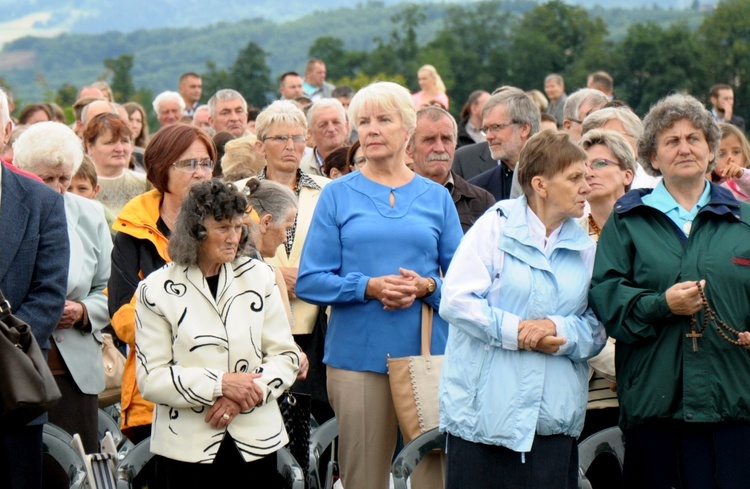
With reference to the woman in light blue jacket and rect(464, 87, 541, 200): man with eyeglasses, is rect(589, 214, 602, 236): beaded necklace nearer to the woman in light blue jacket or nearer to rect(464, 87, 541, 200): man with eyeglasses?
the woman in light blue jacket

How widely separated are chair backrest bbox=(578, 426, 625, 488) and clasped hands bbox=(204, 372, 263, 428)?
1.53m

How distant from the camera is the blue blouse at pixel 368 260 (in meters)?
5.32

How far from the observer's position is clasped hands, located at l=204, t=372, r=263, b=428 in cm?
468

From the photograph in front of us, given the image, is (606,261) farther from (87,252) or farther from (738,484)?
(87,252)

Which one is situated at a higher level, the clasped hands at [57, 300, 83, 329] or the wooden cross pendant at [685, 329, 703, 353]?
the wooden cross pendant at [685, 329, 703, 353]

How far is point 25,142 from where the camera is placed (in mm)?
5918

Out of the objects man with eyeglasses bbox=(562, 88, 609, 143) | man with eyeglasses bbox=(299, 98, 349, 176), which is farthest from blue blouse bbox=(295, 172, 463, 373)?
man with eyeglasses bbox=(562, 88, 609, 143)

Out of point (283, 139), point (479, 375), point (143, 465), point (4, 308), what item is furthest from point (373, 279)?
point (283, 139)

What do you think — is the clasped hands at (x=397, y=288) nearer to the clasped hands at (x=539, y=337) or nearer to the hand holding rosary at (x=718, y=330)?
the clasped hands at (x=539, y=337)

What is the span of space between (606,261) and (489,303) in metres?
0.51

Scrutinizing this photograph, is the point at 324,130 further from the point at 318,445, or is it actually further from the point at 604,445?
the point at 604,445

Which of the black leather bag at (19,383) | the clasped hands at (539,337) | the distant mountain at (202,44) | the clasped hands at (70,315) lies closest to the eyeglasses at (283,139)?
the clasped hands at (70,315)

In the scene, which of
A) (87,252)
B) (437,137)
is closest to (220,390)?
(87,252)

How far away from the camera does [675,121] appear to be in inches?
198
